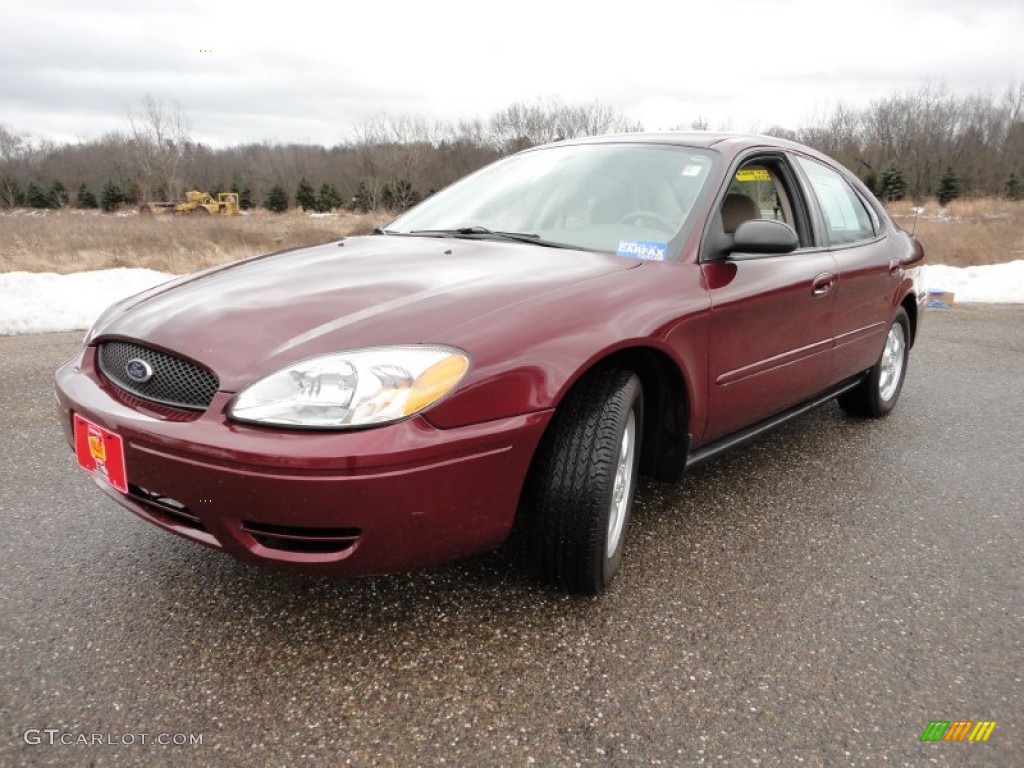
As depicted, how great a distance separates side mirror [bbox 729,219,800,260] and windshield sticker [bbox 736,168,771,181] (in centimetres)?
44

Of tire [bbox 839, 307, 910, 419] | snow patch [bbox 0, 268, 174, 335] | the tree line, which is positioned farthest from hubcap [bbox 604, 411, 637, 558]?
the tree line

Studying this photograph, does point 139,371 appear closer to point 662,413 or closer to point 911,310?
point 662,413

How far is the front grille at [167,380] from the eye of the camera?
1792 millimetres

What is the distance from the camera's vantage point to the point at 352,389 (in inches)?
65.7

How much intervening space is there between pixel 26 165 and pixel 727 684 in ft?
236

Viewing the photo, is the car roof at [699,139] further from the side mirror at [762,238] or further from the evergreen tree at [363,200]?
the evergreen tree at [363,200]

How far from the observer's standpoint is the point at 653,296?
2.20 meters

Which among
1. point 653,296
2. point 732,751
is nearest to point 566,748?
point 732,751

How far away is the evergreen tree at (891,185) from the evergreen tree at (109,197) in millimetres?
52474

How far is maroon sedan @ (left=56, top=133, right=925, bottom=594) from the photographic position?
1.67 m

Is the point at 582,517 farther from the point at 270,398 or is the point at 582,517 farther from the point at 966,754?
the point at 966,754

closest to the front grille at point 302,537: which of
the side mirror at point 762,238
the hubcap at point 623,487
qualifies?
the hubcap at point 623,487

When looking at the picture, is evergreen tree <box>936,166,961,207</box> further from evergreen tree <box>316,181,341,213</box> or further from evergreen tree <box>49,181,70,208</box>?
evergreen tree <box>49,181,70,208</box>

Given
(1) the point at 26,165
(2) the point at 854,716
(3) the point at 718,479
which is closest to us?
(2) the point at 854,716
